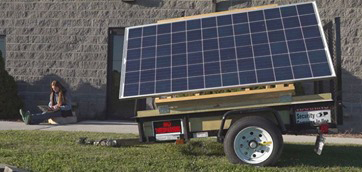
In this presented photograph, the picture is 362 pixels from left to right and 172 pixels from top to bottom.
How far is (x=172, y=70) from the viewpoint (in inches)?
252

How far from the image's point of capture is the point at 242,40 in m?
6.48

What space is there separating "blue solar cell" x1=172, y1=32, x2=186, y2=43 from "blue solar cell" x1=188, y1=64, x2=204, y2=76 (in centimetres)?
58

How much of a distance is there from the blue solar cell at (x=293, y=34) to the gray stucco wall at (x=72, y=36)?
6.01 m

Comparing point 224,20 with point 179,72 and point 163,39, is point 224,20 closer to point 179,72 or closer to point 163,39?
point 163,39

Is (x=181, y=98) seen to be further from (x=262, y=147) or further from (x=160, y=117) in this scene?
(x=262, y=147)

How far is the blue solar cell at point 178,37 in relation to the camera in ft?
22.2

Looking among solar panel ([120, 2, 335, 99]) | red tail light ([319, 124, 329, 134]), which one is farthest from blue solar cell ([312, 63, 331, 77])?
red tail light ([319, 124, 329, 134])

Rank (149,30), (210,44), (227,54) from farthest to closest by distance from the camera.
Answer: (149,30) → (210,44) → (227,54)

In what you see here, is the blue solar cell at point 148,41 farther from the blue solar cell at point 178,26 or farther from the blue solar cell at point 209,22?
the blue solar cell at point 209,22

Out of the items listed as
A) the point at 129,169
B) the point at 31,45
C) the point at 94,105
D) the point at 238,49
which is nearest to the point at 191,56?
the point at 238,49

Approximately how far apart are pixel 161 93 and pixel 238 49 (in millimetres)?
1318

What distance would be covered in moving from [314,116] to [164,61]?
230 centimetres

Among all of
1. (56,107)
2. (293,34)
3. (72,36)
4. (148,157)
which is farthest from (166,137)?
(72,36)

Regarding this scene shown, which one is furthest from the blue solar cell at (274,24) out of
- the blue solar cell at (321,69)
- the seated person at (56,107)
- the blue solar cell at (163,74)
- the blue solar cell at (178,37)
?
the seated person at (56,107)
